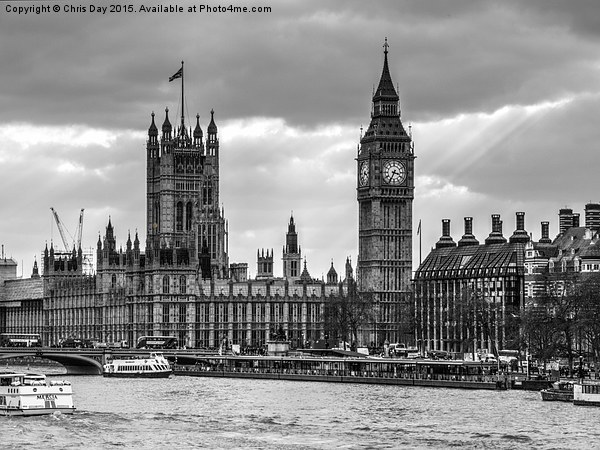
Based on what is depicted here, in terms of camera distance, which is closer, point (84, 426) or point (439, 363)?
point (84, 426)

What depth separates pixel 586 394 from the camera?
144 m

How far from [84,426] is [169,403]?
24.2 meters

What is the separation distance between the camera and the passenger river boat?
6734 inches

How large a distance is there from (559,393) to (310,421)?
965 inches

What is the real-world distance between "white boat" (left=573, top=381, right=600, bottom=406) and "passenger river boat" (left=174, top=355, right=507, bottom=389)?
65.5 ft

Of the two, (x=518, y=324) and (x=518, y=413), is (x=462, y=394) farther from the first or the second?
(x=518, y=324)

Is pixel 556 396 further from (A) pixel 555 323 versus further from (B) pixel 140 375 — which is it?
(B) pixel 140 375

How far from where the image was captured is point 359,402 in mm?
150625

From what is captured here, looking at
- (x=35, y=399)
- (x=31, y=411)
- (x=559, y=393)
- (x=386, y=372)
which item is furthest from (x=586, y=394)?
(x=386, y=372)

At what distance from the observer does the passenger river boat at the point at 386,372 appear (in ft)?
561

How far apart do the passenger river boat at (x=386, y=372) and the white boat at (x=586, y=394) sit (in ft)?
65.5

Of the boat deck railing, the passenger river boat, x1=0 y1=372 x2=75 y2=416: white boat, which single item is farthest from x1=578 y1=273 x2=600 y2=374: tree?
x1=0 y1=372 x2=75 y2=416: white boat

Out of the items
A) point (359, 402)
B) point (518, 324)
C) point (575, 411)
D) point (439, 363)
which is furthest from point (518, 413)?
point (518, 324)

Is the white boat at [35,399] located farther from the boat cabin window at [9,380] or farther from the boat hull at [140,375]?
the boat hull at [140,375]
